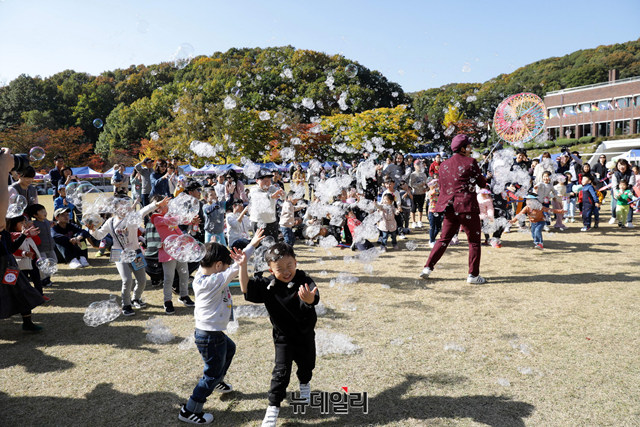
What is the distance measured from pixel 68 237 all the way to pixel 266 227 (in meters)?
4.36

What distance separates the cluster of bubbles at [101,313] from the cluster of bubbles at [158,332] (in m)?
0.49

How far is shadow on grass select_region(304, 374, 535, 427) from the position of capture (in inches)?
109

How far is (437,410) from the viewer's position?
113 inches

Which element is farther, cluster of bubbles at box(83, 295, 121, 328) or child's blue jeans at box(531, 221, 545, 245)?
child's blue jeans at box(531, 221, 545, 245)

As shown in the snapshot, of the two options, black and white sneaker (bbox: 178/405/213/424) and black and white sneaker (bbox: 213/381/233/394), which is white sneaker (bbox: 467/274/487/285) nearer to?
black and white sneaker (bbox: 213/381/233/394)

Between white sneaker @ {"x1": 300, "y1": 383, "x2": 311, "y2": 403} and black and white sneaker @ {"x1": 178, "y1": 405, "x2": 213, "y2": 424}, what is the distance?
67 cm

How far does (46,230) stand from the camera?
20.8 feet

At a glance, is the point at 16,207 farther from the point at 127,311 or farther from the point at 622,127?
the point at 622,127

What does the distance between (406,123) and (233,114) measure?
13.9 m

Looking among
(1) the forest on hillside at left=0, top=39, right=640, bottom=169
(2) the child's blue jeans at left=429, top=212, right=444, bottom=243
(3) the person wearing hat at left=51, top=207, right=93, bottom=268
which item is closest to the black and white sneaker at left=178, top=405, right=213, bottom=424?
(3) the person wearing hat at left=51, top=207, right=93, bottom=268

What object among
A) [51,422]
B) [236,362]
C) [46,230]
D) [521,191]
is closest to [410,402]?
[236,362]

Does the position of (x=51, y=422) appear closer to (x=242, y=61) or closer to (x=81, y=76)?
(x=242, y=61)

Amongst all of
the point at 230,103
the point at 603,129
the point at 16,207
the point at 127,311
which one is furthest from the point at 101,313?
the point at 603,129

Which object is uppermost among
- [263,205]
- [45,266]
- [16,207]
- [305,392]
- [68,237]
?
[16,207]
